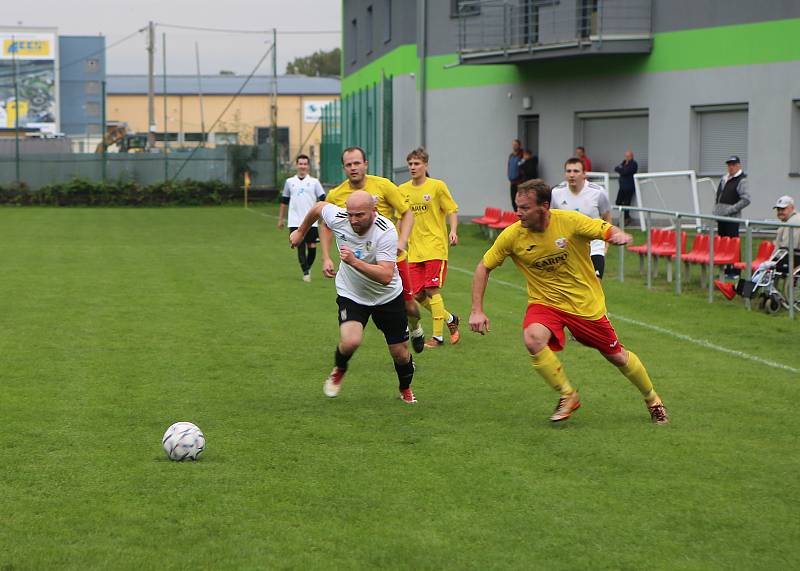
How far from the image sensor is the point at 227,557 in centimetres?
521

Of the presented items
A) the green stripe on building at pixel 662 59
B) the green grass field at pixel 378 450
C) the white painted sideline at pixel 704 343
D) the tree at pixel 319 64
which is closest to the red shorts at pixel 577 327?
the green grass field at pixel 378 450

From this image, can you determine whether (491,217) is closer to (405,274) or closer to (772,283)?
(772,283)

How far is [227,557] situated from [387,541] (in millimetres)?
762

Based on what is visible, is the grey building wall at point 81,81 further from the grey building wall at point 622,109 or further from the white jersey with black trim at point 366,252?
the white jersey with black trim at point 366,252

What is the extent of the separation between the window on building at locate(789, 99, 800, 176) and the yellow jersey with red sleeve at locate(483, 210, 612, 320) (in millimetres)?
18119

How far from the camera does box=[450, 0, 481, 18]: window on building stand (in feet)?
103

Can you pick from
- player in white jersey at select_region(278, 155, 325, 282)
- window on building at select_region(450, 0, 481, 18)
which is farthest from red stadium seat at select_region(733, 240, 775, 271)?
window on building at select_region(450, 0, 481, 18)

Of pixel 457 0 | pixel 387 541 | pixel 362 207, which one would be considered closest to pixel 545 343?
pixel 362 207

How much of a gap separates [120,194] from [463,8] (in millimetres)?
16425

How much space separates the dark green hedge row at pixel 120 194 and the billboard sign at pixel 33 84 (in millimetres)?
36952

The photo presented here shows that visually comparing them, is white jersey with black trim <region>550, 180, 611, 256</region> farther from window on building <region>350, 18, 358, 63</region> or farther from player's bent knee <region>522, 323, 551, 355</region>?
window on building <region>350, 18, 358, 63</region>

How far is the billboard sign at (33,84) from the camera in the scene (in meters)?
78.4

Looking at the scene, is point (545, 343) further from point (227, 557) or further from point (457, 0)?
point (457, 0)

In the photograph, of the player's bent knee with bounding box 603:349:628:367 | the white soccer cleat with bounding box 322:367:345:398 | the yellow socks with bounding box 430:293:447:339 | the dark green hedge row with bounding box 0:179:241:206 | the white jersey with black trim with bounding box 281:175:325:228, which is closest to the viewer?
the player's bent knee with bounding box 603:349:628:367
